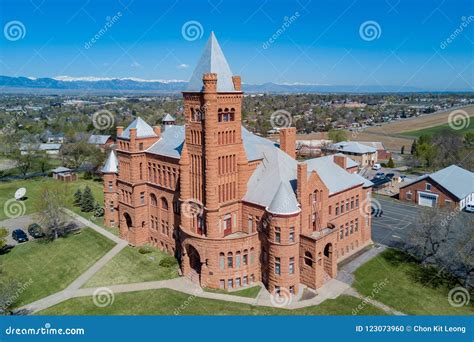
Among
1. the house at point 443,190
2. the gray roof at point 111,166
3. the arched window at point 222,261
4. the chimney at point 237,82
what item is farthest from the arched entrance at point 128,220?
the house at point 443,190

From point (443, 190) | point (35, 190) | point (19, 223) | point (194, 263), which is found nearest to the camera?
point (194, 263)

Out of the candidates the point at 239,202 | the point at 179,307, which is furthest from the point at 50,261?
the point at 239,202

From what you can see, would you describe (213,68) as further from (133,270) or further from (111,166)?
(111,166)

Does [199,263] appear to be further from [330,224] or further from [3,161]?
[3,161]

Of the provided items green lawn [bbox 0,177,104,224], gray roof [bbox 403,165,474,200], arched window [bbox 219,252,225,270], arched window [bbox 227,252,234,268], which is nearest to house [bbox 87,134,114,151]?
green lawn [bbox 0,177,104,224]

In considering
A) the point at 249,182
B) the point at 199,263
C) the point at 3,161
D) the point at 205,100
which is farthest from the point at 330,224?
the point at 3,161

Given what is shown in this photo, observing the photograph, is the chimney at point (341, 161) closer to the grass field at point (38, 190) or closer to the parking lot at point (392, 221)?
the parking lot at point (392, 221)

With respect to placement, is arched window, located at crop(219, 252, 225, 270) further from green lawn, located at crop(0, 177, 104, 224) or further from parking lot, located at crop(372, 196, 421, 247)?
green lawn, located at crop(0, 177, 104, 224)

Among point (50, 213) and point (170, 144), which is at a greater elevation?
point (170, 144)
